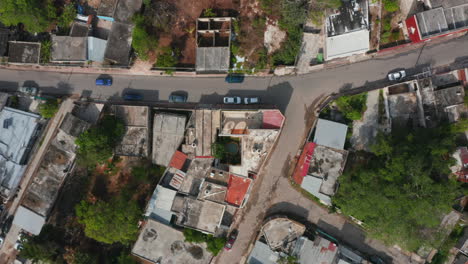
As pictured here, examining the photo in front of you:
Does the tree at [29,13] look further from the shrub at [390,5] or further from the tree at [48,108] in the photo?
the shrub at [390,5]

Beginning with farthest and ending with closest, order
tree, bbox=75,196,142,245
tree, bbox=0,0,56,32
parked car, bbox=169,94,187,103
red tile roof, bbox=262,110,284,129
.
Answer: parked car, bbox=169,94,187,103, red tile roof, bbox=262,110,284,129, tree, bbox=0,0,56,32, tree, bbox=75,196,142,245

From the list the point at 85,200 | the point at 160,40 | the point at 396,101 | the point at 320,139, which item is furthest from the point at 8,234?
the point at 396,101

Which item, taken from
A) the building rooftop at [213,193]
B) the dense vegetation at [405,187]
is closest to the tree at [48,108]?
the building rooftop at [213,193]

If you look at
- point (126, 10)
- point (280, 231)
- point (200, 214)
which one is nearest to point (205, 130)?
point (200, 214)

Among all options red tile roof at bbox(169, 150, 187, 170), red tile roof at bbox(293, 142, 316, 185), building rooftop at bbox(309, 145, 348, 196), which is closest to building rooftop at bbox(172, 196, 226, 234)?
red tile roof at bbox(169, 150, 187, 170)

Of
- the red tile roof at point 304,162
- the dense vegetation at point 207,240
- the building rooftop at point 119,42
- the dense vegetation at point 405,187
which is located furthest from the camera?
the building rooftop at point 119,42

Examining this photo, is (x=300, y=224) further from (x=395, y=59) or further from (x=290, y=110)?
(x=395, y=59)

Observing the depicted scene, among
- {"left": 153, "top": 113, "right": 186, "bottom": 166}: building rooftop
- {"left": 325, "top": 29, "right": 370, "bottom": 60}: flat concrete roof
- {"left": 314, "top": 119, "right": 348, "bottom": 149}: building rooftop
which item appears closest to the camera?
{"left": 325, "top": 29, "right": 370, "bottom": 60}: flat concrete roof

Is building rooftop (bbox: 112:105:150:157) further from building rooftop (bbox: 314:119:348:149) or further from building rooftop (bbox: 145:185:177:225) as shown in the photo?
building rooftop (bbox: 314:119:348:149)
